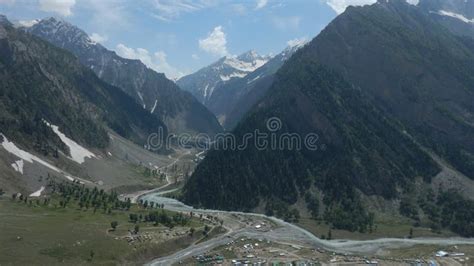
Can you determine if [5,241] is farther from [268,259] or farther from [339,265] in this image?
[339,265]

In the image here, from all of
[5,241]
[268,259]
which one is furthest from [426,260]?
[5,241]

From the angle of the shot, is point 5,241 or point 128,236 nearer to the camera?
point 5,241

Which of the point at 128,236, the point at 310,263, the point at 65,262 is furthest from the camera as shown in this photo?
the point at 128,236

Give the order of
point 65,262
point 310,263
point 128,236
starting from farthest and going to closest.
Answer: point 128,236
point 310,263
point 65,262

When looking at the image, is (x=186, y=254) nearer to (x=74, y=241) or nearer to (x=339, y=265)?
(x=74, y=241)

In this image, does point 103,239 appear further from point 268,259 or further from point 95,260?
point 268,259

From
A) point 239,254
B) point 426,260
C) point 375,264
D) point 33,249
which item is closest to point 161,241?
point 239,254

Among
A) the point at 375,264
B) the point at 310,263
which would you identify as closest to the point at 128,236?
the point at 310,263

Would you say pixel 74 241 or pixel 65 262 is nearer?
pixel 65 262
